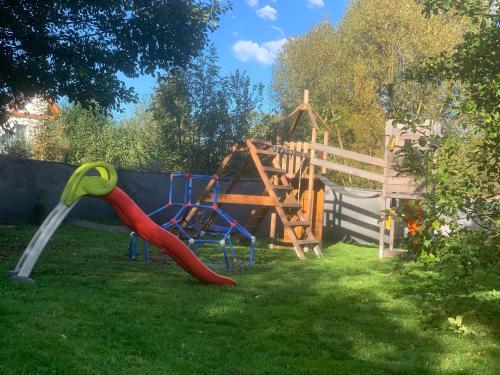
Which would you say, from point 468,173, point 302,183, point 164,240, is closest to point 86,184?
point 164,240

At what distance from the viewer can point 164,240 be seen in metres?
6.98

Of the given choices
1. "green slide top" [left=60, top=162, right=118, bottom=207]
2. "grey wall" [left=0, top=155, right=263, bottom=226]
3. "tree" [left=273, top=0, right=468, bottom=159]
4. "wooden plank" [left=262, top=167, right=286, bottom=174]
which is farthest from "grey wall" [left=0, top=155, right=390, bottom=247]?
"green slide top" [left=60, top=162, right=118, bottom=207]

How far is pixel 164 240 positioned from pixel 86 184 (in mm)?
1163

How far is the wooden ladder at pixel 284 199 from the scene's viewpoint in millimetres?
10438

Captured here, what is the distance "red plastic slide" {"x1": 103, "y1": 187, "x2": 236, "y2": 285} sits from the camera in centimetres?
686

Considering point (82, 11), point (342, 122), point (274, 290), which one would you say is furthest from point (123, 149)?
point (274, 290)

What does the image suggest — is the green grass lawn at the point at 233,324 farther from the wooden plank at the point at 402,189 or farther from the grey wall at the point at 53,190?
the grey wall at the point at 53,190

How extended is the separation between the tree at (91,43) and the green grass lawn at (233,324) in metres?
3.38

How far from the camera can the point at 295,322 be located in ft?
16.9

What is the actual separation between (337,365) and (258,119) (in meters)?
17.8

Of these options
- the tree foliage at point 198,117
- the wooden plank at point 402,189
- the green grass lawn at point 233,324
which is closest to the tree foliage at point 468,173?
the green grass lawn at point 233,324

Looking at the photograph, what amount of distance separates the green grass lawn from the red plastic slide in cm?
19

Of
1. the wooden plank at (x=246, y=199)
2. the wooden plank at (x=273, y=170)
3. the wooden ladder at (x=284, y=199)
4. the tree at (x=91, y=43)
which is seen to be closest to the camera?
the tree at (x=91, y=43)

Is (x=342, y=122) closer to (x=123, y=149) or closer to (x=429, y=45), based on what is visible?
(x=429, y=45)
